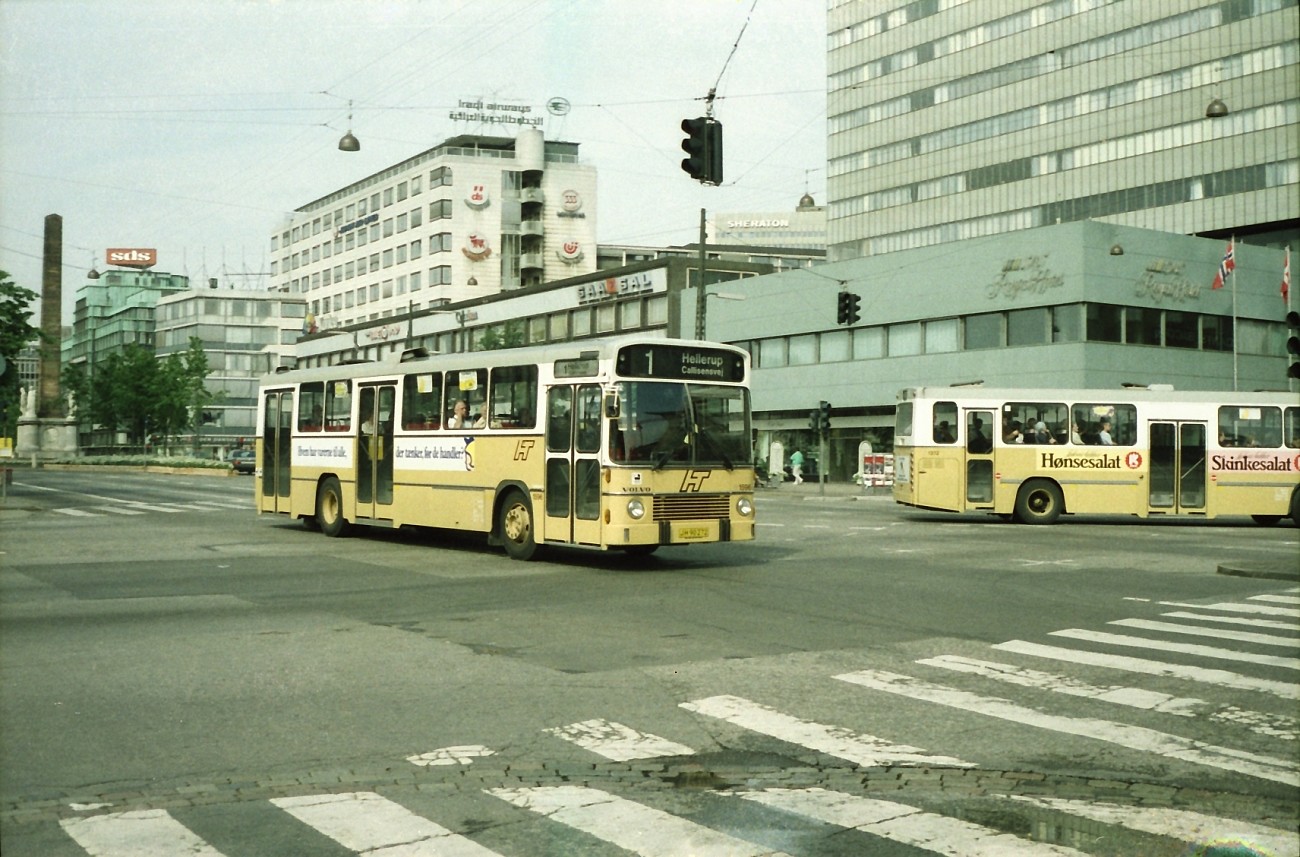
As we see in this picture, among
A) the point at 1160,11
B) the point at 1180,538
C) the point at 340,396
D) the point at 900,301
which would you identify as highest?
the point at 1160,11

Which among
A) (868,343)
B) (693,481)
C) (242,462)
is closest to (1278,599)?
(693,481)

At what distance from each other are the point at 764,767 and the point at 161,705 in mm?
3688

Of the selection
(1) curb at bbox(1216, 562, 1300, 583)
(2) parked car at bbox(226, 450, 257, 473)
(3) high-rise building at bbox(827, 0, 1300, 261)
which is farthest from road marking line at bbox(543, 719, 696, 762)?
(2) parked car at bbox(226, 450, 257, 473)

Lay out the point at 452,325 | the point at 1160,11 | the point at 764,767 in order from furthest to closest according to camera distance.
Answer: the point at 452,325 → the point at 1160,11 → the point at 764,767

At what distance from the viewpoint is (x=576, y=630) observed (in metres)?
10.7

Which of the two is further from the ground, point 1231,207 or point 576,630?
point 1231,207

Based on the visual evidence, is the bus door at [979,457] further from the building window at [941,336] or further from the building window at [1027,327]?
the building window at [941,336]

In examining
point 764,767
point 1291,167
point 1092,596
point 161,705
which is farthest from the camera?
point 1291,167

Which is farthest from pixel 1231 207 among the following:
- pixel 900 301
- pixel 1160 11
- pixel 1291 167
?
pixel 900 301

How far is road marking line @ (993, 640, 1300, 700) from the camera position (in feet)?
27.2

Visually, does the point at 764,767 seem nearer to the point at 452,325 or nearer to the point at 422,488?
the point at 422,488

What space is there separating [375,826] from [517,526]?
12328mm

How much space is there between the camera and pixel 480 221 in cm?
10438

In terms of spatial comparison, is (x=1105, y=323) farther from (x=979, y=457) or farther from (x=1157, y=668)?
(x=1157, y=668)
